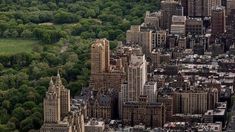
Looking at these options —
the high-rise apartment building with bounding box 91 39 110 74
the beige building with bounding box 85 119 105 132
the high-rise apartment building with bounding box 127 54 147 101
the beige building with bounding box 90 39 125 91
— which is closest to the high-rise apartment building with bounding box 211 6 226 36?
the beige building with bounding box 90 39 125 91

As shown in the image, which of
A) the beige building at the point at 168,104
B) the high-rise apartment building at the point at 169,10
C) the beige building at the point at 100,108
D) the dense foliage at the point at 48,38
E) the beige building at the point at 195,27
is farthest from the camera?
the high-rise apartment building at the point at 169,10

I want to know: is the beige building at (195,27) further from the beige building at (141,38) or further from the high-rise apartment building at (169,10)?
the beige building at (141,38)

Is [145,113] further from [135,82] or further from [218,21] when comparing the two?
[218,21]

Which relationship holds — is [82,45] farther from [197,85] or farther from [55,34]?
[197,85]

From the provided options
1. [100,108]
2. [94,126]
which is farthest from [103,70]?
[94,126]

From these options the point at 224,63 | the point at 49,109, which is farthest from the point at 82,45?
the point at 49,109

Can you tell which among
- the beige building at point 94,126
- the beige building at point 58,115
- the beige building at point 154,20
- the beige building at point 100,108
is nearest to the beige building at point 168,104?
the beige building at point 100,108
